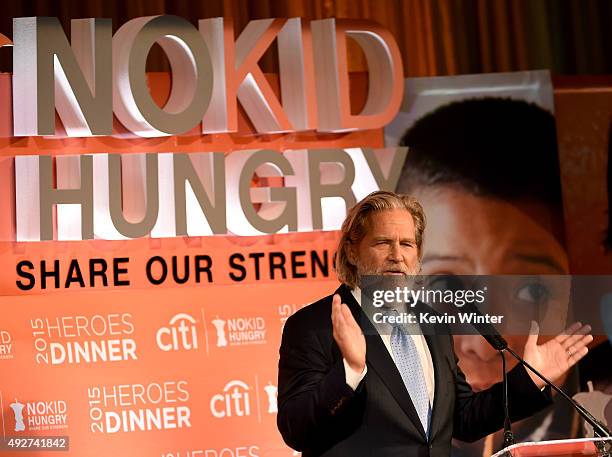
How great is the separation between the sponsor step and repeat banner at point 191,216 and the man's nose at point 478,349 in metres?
0.01

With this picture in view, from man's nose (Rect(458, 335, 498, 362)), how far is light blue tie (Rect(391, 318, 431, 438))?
1985 mm

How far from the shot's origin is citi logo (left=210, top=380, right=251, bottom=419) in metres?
4.13

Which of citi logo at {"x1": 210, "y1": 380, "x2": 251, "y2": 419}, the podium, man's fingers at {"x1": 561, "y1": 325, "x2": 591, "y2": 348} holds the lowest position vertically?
citi logo at {"x1": 210, "y1": 380, "x2": 251, "y2": 419}

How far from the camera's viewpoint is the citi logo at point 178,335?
4129mm

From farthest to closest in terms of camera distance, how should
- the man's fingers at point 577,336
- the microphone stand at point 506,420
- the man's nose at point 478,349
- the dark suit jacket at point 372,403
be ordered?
the man's nose at point 478,349 → the dark suit jacket at point 372,403 → the man's fingers at point 577,336 → the microphone stand at point 506,420

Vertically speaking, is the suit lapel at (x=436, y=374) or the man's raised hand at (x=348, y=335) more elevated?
the man's raised hand at (x=348, y=335)

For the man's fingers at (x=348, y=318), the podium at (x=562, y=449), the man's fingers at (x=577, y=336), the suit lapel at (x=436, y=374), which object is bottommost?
the podium at (x=562, y=449)

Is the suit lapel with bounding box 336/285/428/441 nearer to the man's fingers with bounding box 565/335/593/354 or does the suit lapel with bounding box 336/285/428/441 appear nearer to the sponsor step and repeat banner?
the man's fingers with bounding box 565/335/593/354

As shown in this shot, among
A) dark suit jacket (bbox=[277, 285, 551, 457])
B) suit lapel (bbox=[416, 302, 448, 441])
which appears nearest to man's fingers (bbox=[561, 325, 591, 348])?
dark suit jacket (bbox=[277, 285, 551, 457])

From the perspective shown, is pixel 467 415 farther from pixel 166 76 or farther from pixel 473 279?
pixel 166 76

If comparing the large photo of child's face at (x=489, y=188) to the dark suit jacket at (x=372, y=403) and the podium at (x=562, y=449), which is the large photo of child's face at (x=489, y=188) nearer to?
the dark suit jacket at (x=372, y=403)

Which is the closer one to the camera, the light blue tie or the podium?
the podium

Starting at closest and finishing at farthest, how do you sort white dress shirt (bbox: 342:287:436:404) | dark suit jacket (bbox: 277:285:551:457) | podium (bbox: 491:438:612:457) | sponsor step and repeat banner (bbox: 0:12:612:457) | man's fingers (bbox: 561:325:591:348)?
podium (bbox: 491:438:612:457) → man's fingers (bbox: 561:325:591:348) → dark suit jacket (bbox: 277:285:551:457) → white dress shirt (bbox: 342:287:436:404) → sponsor step and repeat banner (bbox: 0:12:612:457)

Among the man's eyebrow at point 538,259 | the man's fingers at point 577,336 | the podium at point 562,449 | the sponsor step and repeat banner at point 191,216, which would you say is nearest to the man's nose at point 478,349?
the sponsor step and repeat banner at point 191,216
